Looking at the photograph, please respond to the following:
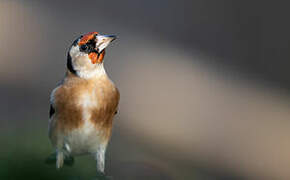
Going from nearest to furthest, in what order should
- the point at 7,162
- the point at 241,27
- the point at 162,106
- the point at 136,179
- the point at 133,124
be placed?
the point at 7,162, the point at 136,179, the point at 133,124, the point at 162,106, the point at 241,27

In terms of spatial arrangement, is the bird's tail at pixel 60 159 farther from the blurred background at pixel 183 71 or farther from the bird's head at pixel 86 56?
the blurred background at pixel 183 71

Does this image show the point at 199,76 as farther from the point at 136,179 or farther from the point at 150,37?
the point at 136,179

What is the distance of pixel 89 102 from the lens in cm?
338

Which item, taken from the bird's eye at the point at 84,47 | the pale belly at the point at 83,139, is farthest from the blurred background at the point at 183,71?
the bird's eye at the point at 84,47

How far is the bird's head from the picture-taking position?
3313mm

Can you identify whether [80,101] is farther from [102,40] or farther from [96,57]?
[102,40]

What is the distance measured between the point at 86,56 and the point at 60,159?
610 mm

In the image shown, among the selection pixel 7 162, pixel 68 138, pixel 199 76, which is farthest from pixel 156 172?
pixel 199 76

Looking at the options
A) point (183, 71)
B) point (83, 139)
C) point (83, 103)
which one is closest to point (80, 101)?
point (83, 103)

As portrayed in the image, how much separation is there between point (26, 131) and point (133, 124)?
171 inches

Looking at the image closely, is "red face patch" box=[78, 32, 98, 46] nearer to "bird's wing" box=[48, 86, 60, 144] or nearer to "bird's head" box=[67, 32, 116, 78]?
"bird's head" box=[67, 32, 116, 78]

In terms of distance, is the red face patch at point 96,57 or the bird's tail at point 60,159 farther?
the red face patch at point 96,57

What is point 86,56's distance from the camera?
3404 mm

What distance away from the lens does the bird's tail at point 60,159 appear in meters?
3.03
